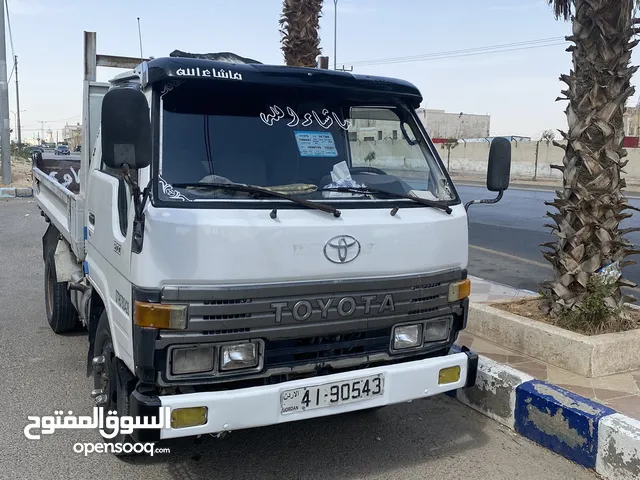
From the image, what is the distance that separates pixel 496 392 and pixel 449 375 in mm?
1046

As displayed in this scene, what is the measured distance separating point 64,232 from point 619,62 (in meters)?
4.58

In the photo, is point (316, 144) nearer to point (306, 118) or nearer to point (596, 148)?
point (306, 118)

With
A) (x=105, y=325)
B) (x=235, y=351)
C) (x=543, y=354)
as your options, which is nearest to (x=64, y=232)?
(x=105, y=325)

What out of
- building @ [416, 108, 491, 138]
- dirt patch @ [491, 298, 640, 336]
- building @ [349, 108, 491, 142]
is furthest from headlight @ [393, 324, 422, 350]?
building @ [416, 108, 491, 138]

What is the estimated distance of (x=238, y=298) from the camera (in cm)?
297

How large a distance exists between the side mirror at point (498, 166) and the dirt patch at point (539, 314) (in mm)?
1638

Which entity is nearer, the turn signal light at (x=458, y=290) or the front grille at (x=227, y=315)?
the front grille at (x=227, y=315)

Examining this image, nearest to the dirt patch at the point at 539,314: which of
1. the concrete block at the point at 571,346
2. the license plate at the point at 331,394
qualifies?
the concrete block at the point at 571,346

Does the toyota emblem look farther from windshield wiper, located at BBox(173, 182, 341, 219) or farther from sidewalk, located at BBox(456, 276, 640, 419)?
sidewalk, located at BBox(456, 276, 640, 419)

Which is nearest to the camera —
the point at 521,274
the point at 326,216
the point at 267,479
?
→ the point at 326,216

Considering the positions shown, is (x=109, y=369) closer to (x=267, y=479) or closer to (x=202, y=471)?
(x=202, y=471)

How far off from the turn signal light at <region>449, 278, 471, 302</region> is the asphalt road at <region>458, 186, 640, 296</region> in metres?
4.42

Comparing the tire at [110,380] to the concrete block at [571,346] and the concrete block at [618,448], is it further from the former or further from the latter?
the concrete block at [571,346]

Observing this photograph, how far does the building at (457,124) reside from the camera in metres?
71.1
